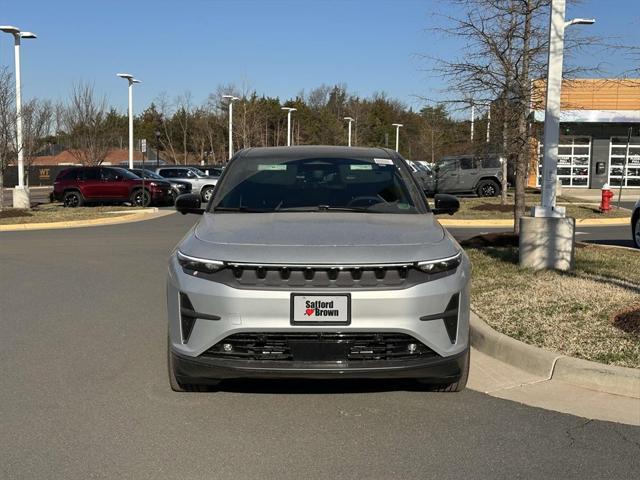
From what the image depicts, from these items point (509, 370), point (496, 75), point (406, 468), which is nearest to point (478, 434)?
point (406, 468)

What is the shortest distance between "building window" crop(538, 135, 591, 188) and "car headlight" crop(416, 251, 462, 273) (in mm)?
32334

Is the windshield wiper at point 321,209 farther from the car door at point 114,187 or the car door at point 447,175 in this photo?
the car door at point 447,175

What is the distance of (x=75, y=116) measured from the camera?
45.6m

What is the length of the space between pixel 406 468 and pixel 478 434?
66 cm

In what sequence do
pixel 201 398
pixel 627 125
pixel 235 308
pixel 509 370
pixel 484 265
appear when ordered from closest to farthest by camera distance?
pixel 235 308, pixel 201 398, pixel 509 370, pixel 484 265, pixel 627 125

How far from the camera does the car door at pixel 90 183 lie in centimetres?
2494

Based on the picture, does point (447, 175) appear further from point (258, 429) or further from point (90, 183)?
A: point (258, 429)

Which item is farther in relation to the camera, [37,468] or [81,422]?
[81,422]

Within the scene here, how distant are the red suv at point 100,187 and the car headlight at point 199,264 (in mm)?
21322

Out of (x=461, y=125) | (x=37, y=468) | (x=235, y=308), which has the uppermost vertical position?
(x=461, y=125)

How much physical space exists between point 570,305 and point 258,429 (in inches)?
150

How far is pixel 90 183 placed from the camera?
82.2ft

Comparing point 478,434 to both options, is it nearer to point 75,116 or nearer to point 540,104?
point 540,104

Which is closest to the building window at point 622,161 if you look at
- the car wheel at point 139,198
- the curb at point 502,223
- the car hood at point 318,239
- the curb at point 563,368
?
the curb at point 502,223
